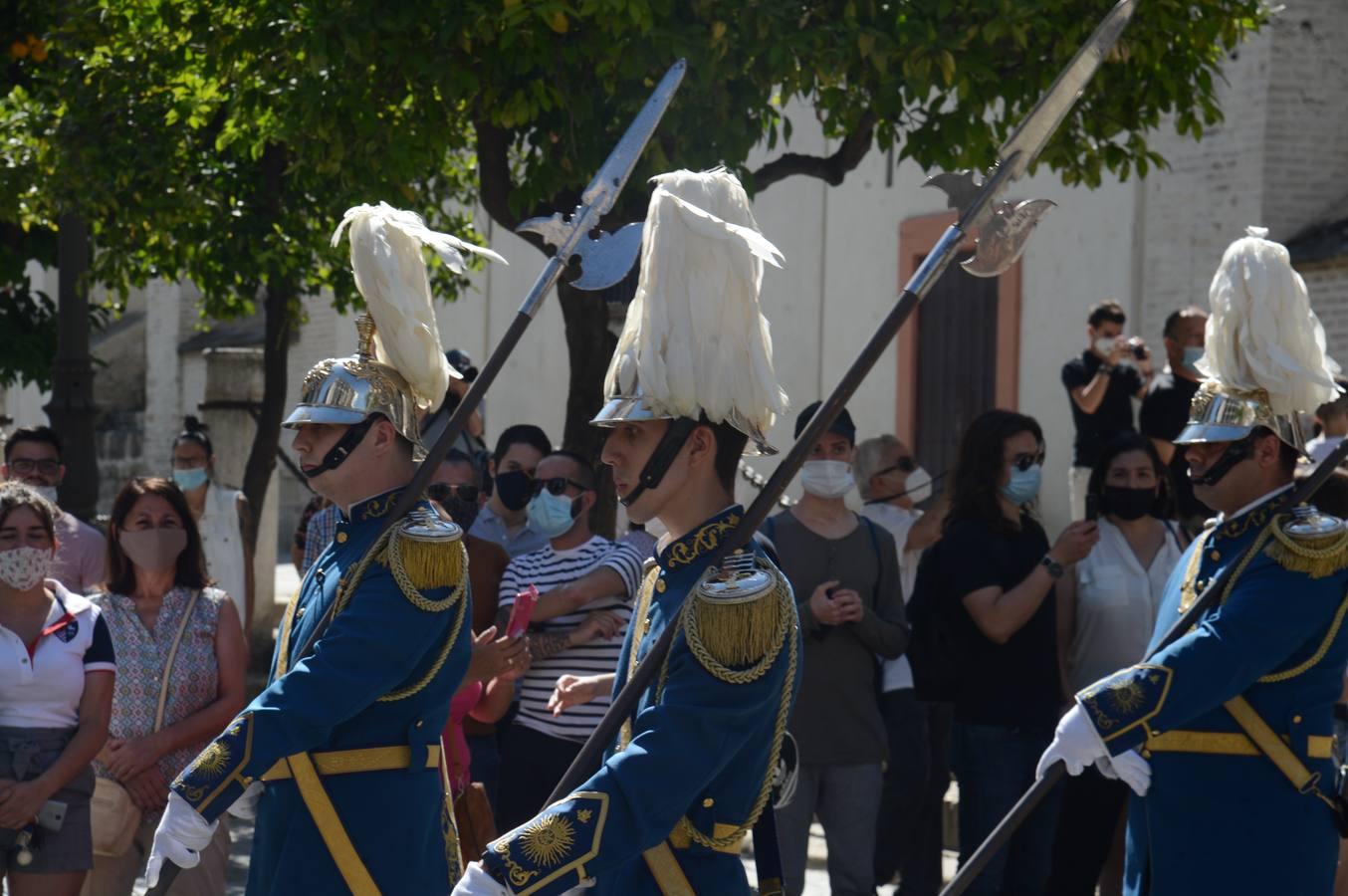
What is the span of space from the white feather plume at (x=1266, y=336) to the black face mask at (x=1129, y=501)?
1759mm

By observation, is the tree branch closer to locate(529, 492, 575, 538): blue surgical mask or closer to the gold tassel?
locate(529, 492, 575, 538): blue surgical mask

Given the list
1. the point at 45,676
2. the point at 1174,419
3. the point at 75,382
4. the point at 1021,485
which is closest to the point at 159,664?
the point at 45,676

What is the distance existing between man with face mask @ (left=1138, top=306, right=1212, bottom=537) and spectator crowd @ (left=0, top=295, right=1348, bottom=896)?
1565 mm

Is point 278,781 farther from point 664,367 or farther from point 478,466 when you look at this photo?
point 478,466

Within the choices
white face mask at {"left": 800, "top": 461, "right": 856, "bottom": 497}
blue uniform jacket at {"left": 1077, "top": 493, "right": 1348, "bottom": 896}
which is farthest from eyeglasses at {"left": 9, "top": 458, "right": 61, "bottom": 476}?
blue uniform jacket at {"left": 1077, "top": 493, "right": 1348, "bottom": 896}

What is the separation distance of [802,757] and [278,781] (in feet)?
8.83

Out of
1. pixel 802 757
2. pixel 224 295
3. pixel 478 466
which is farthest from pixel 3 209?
pixel 802 757

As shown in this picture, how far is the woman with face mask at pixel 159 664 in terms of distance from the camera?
241 inches

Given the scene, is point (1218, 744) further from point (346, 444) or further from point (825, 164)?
point (825, 164)

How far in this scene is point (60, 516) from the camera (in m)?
7.53

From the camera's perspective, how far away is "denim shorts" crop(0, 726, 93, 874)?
19.4 feet

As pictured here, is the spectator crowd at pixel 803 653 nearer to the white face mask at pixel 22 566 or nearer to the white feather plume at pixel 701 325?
the white face mask at pixel 22 566

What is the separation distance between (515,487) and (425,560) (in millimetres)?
2932

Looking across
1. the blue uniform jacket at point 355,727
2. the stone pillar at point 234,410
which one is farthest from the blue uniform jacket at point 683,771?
the stone pillar at point 234,410
